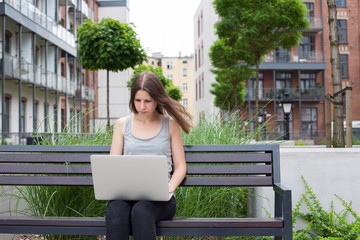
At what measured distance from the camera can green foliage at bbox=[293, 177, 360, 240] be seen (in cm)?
360

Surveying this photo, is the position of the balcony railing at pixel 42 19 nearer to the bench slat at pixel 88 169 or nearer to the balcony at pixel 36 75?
the balcony at pixel 36 75

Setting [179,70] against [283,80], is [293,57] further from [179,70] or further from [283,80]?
[179,70]

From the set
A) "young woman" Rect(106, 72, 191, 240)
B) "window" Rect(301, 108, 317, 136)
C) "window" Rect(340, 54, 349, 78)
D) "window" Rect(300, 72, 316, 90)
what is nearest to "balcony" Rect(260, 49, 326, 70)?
"window" Rect(300, 72, 316, 90)

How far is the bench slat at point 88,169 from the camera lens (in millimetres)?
3217

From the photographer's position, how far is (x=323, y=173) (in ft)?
12.8

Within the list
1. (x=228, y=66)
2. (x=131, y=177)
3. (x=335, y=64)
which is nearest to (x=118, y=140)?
(x=131, y=177)

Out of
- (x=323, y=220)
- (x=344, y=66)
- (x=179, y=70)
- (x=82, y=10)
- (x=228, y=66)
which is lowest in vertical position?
(x=323, y=220)

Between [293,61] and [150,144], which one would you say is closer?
[150,144]

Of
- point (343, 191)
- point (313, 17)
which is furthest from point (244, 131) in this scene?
point (313, 17)

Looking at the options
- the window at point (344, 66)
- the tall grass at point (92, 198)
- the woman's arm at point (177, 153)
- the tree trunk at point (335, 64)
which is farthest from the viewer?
the window at point (344, 66)

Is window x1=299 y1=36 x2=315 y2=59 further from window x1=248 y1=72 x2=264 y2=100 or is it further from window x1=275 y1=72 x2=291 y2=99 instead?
window x1=248 y1=72 x2=264 y2=100

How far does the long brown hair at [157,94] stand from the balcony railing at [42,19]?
18.2m

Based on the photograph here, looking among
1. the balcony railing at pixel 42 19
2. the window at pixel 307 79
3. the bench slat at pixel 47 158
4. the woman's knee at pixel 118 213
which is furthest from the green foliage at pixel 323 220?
the window at pixel 307 79

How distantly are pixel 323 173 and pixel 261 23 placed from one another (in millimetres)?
14734
